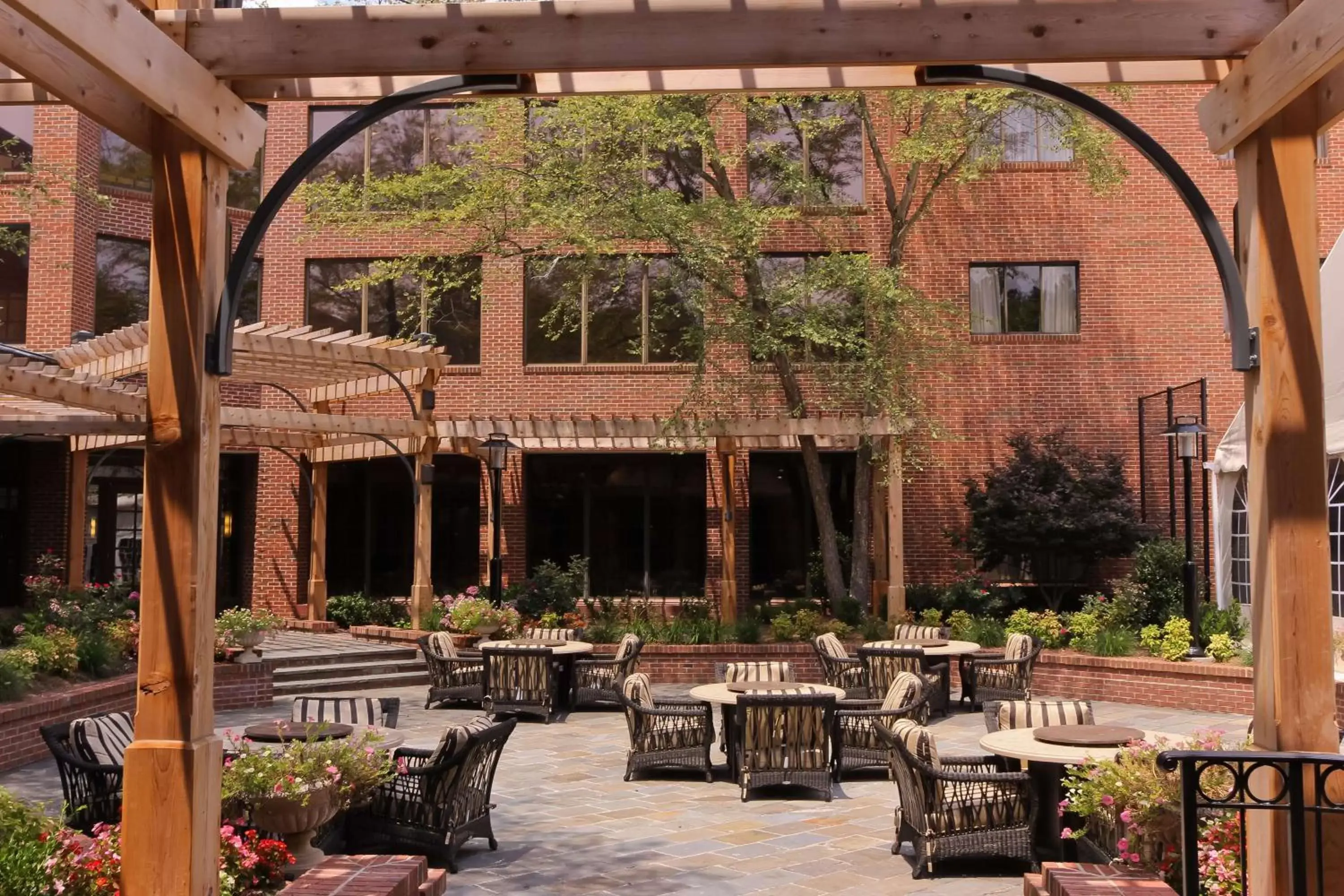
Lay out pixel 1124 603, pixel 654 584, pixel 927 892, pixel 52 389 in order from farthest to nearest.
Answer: pixel 654 584, pixel 1124 603, pixel 52 389, pixel 927 892

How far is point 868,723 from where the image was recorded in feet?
34.8

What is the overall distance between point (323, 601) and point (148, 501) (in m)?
16.8

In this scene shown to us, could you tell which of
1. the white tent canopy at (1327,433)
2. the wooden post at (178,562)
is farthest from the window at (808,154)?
the wooden post at (178,562)

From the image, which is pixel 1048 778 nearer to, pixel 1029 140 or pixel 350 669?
pixel 350 669

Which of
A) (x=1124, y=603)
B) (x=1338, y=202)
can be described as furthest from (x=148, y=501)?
(x=1338, y=202)

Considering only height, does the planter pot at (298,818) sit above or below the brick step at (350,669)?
above

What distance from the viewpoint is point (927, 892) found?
7156 mm

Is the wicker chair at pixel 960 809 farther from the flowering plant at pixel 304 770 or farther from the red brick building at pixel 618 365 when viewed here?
the red brick building at pixel 618 365

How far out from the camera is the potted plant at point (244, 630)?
14.9 meters

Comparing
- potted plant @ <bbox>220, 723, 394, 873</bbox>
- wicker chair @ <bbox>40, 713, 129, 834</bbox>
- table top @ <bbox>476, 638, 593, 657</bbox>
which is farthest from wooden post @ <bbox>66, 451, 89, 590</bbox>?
potted plant @ <bbox>220, 723, 394, 873</bbox>

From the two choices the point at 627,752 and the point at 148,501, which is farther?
the point at 627,752

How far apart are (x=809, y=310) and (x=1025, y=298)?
16.9 ft

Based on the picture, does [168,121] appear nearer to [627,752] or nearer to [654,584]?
[627,752]

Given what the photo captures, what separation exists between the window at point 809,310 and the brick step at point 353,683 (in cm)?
651
